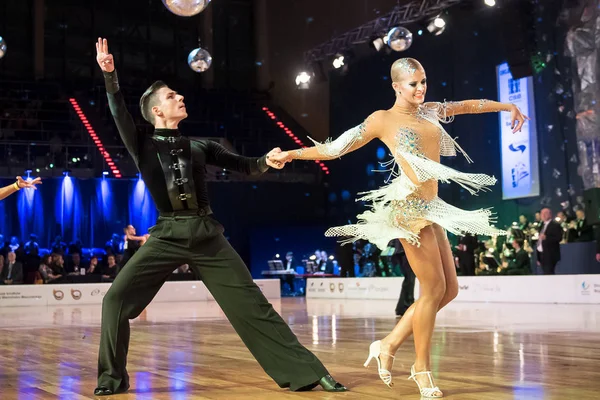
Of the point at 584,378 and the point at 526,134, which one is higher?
the point at 526,134

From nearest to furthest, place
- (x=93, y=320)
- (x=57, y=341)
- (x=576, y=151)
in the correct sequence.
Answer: (x=57, y=341) < (x=93, y=320) < (x=576, y=151)

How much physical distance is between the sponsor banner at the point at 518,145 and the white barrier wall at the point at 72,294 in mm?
7506

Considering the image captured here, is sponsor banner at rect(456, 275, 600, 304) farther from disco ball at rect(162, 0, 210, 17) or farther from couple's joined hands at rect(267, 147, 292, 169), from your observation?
couple's joined hands at rect(267, 147, 292, 169)

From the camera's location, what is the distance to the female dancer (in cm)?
388

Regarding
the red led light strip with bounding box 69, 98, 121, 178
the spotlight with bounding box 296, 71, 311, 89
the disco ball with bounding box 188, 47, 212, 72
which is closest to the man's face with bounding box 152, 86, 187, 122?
the disco ball with bounding box 188, 47, 212, 72

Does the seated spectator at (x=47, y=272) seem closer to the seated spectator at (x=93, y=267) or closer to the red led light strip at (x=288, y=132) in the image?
the seated spectator at (x=93, y=267)

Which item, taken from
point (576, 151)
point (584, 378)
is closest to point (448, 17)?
point (576, 151)

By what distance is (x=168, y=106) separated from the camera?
4.22 m

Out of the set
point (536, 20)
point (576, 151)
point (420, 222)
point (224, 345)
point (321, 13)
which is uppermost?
point (321, 13)

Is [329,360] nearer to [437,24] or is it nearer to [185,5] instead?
[185,5]

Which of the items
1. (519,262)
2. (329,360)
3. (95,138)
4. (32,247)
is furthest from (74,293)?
(329,360)

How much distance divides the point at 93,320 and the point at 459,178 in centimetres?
789

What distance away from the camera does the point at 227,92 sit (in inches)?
1028

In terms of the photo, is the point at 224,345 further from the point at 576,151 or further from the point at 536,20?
the point at 536,20
